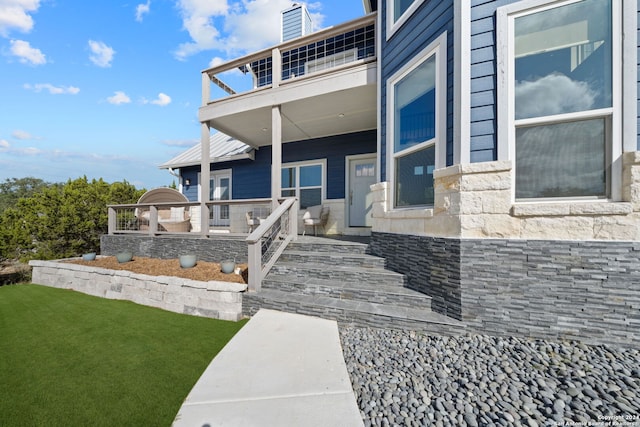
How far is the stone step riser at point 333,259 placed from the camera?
3912 mm

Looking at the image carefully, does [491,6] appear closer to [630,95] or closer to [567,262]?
[630,95]

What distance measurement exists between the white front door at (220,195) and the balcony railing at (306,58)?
346 centimetres

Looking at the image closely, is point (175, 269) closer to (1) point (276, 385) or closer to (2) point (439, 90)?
(1) point (276, 385)

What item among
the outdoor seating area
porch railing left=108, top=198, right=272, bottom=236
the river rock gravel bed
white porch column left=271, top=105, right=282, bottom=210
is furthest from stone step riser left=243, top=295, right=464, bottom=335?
the outdoor seating area

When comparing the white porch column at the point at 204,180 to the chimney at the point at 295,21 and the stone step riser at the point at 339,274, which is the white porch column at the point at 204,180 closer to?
the stone step riser at the point at 339,274

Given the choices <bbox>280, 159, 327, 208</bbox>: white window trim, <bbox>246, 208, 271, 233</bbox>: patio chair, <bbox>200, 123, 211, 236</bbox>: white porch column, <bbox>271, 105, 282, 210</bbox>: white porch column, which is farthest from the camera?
<bbox>280, 159, 327, 208</bbox>: white window trim

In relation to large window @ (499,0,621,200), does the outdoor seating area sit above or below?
below

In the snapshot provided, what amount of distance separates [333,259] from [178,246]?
4151mm

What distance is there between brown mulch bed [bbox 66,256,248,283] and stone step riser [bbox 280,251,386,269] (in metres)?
0.90

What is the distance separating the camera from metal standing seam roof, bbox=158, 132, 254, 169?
27.8 feet

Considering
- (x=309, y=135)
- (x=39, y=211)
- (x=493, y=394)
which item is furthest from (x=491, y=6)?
(x=39, y=211)

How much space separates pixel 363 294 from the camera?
333cm

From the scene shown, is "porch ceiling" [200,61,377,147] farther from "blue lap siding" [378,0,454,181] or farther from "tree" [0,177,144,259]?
"tree" [0,177,144,259]

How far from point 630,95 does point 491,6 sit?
163 cm
